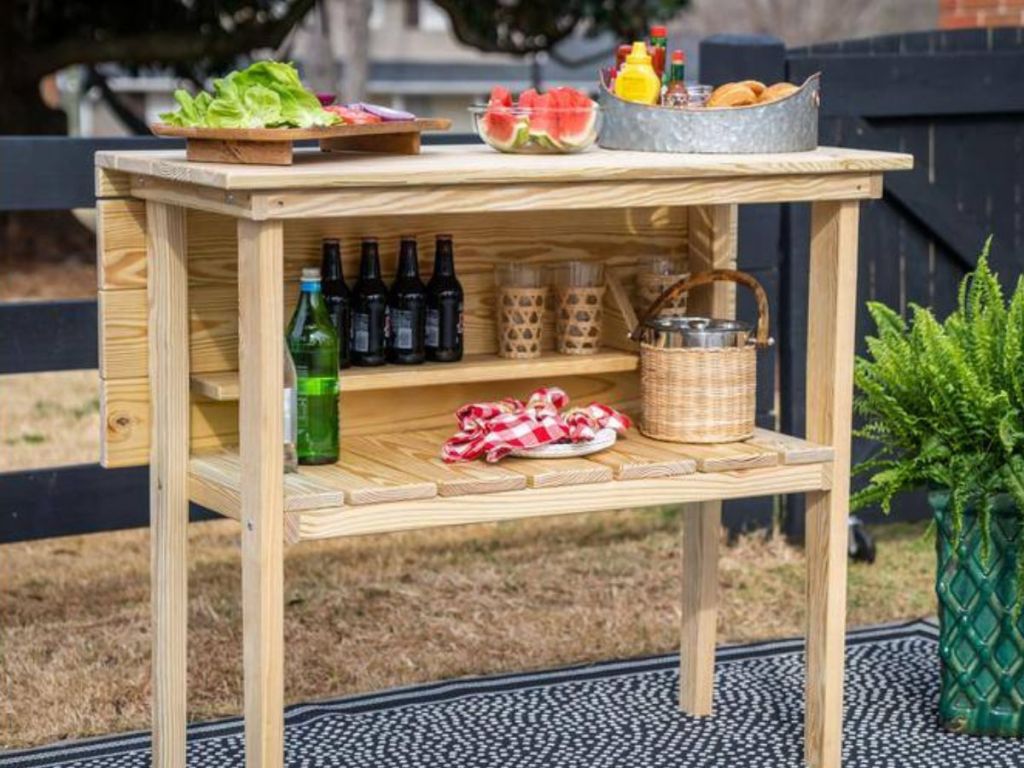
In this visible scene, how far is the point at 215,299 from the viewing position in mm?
3652

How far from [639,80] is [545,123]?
0.25 meters

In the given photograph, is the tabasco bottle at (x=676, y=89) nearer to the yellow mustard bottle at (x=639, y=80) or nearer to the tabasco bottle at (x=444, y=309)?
the yellow mustard bottle at (x=639, y=80)

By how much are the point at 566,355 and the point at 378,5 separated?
3366cm

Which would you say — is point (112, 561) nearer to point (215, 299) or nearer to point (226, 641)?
point (226, 641)

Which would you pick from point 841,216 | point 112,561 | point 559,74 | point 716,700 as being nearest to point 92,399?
point 112,561

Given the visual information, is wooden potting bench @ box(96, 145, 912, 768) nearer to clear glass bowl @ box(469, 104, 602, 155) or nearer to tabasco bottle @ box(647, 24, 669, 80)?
clear glass bowl @ box(469, 104, 602, 155)

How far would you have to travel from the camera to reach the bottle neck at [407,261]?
12.2 ft

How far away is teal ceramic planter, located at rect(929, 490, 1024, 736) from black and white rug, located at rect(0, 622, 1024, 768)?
0.07 meters

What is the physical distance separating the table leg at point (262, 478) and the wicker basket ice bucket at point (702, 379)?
0.92 m

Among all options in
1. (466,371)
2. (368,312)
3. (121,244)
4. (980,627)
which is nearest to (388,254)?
(368,312)

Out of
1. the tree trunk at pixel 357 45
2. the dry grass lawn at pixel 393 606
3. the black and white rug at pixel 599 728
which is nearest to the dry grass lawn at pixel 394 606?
the dry grass lawn at pixel 393 606

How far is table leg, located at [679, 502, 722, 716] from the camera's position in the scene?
4.16 metres

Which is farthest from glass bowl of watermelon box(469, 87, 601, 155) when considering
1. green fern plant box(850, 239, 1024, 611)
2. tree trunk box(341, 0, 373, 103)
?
tree trunk box(341, 0, 373, 103)

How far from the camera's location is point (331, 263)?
11.9 feet
